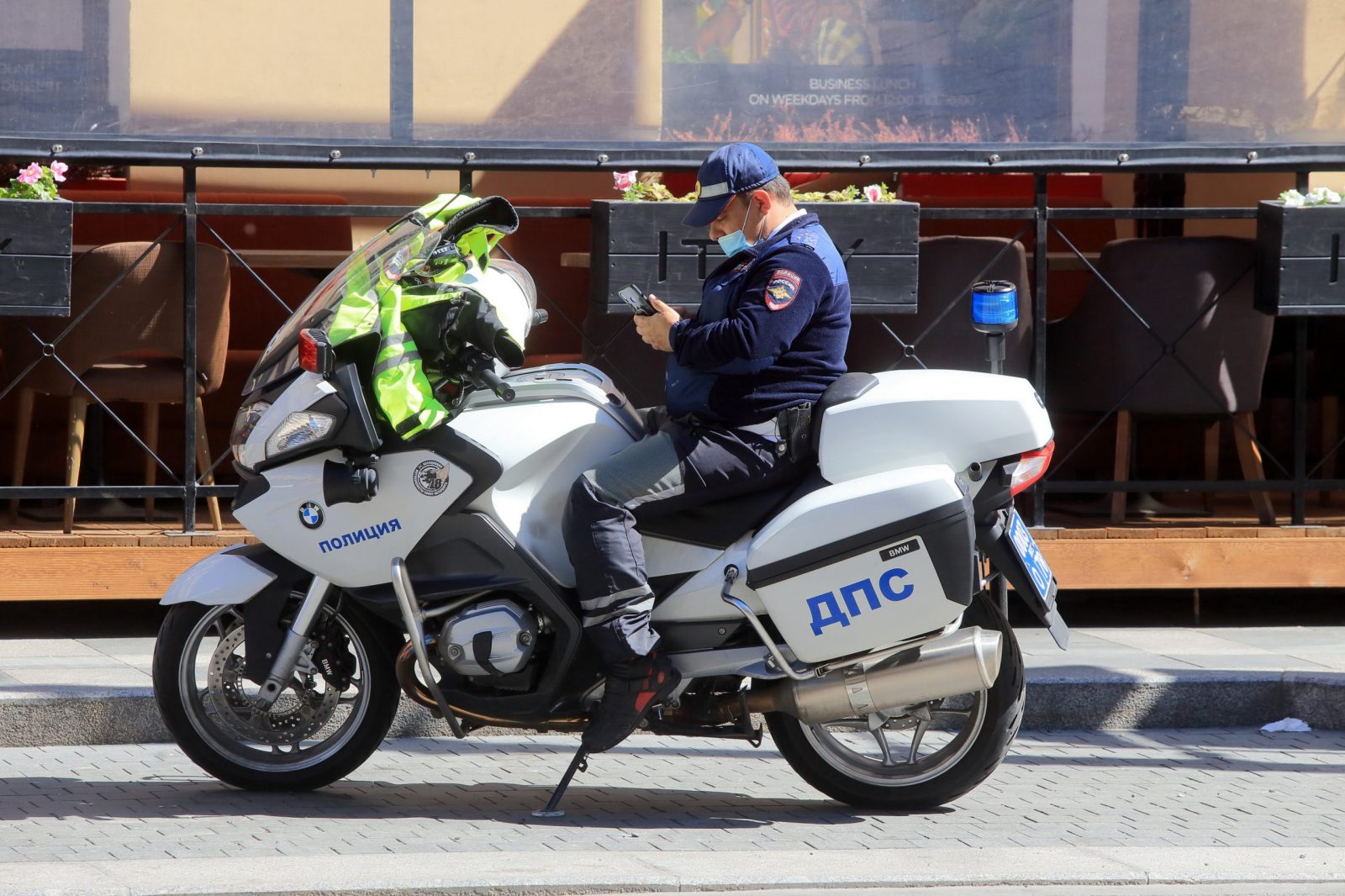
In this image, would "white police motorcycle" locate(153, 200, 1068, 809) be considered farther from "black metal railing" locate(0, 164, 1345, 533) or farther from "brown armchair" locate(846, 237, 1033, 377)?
"brown armchair" locate(846, 237, 1033, 377)

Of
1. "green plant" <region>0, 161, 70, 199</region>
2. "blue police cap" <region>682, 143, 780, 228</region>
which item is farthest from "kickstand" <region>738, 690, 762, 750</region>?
"green plant" <region>0, 161, 70, 199</region>

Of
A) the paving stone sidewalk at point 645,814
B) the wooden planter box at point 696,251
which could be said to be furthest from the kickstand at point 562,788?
the wooden planter box at point 696,251

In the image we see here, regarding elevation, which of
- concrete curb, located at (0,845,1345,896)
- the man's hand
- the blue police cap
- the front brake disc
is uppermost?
the blue police cap

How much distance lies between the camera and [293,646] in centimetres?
485

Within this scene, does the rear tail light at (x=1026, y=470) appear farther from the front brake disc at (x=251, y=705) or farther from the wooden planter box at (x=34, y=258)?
the wooden planter box at (x=34, y=258)

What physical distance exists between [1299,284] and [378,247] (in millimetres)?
3972

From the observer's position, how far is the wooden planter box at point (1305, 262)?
7.04m

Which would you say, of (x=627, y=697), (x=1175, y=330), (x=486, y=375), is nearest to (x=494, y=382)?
(x=486, y=375)

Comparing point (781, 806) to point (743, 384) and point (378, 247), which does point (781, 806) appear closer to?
point (743, 384)

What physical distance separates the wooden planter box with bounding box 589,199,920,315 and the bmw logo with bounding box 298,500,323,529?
224 centimetres

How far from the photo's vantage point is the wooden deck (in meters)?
6.74

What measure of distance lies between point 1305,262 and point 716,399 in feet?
11.1

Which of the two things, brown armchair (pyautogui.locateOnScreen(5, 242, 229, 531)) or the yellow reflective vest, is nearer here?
the yellow reflective vest

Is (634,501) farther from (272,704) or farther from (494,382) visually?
(272,704)
